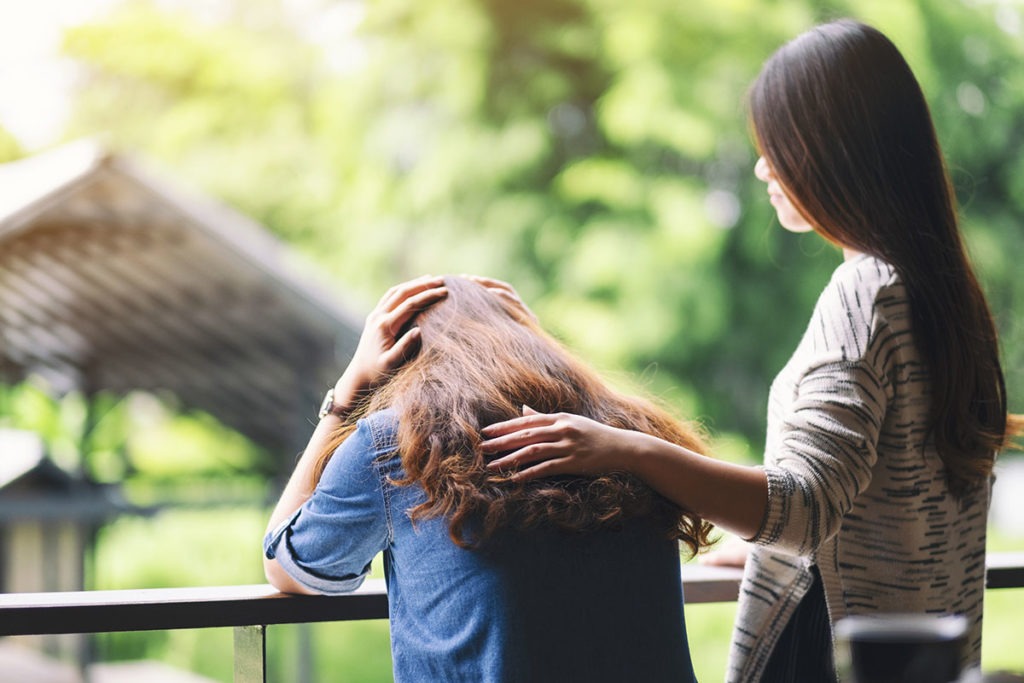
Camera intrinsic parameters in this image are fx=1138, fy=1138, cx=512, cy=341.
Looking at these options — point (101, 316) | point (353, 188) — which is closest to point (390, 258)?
point (353, 188)

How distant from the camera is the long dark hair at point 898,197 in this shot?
3.53ft

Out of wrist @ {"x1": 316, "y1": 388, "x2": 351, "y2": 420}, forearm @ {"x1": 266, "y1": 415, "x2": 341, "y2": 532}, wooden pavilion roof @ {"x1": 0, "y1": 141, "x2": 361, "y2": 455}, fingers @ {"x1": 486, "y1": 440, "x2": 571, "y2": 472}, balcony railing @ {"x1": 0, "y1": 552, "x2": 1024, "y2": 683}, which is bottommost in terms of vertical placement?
balcony railing @ {"x1": 0, "y1": 552, "x2": 1024, "y2": 683}

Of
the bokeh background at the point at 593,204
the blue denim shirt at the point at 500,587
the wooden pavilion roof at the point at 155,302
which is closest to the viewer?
the blue denim shirt at the point at 500,587

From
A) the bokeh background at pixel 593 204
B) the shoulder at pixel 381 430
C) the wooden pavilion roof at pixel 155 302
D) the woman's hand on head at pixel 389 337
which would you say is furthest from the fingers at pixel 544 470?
the bokeh background at pixel 593 204

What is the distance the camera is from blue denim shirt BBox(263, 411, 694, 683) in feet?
3.27

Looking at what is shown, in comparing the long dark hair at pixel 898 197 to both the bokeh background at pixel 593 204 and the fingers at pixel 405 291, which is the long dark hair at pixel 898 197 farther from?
the bokeh background at pixel 593 204

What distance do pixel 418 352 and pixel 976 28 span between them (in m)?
8.15

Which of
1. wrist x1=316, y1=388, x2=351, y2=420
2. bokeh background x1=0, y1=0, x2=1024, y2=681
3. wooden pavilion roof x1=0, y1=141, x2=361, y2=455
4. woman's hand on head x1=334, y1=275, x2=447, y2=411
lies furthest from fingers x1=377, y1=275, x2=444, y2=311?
bokeh background x1=0, y1=0, x2=1024, y2=681

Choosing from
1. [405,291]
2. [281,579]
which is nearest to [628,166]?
[405,291]

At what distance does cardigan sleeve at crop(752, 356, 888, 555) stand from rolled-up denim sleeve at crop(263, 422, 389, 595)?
A: 0.36m

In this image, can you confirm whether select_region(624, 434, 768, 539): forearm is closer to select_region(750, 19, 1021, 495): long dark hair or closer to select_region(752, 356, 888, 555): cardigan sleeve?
select_region(752, 356, 888, 555): cardigan sleeve

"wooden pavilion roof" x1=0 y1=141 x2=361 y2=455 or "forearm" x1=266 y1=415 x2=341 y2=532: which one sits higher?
"wooden pavilion roof" x1=0 y1=141 x2=361 y2=455

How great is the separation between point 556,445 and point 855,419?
0.27 metres

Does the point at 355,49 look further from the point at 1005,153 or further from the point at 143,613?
the point at 143,613
